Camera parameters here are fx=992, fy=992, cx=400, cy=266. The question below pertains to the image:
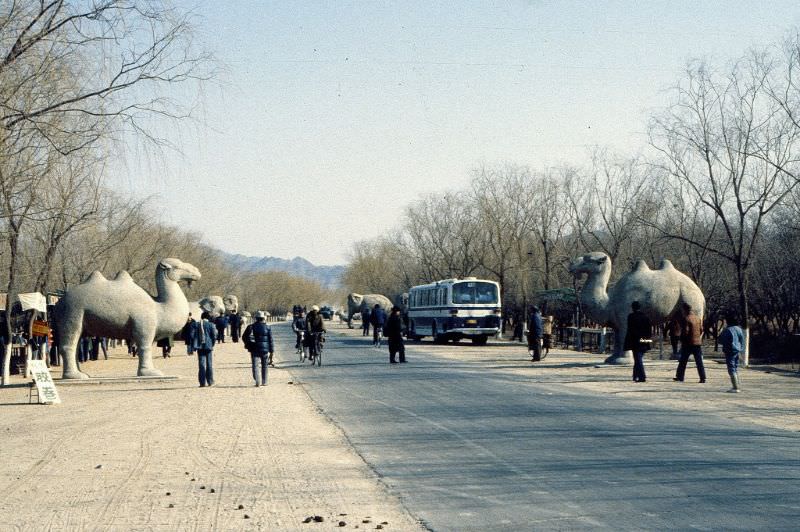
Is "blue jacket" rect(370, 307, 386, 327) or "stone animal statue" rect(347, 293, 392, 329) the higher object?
"stone animal statue" rect(347, 293, 392, 329)

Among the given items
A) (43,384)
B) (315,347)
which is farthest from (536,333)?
(43,384)

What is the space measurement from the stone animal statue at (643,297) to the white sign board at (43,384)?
15893 millimetres

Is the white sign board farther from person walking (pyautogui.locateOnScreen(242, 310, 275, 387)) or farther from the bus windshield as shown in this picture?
the bus windshield

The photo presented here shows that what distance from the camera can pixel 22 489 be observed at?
9.95 m

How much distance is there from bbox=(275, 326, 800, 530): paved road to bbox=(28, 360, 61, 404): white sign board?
5464 millimetres

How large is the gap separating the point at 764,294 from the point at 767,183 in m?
22.8

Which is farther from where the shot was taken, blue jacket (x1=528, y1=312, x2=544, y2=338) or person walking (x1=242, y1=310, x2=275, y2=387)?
blue jacket (x1=528, y1=312, x2=544, y2=338)

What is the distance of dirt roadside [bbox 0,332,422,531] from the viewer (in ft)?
27.6

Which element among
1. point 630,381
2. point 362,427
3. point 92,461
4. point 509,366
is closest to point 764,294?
point 509,366

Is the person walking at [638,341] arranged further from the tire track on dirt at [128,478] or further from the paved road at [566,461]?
the tire track on dirt at [128,478]

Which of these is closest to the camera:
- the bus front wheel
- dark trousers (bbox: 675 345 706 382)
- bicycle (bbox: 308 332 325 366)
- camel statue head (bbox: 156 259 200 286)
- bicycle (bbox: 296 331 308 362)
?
dark trousers (bbox: 675 345 706 382)

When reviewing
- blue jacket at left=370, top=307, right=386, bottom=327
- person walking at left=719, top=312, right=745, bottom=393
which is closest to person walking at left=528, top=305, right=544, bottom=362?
person walking at left=719, top=312, right=745, bottom=393

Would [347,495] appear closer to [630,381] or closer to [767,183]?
[630,381]

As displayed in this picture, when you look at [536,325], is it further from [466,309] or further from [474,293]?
[474,293]
